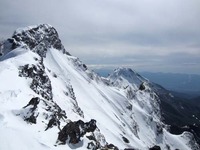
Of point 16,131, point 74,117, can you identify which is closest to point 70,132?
point 16,131

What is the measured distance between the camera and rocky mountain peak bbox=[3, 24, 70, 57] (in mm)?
160975

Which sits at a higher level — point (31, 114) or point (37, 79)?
point (37, 79)

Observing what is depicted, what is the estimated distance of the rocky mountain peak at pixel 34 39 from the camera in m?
161

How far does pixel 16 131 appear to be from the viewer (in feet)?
179

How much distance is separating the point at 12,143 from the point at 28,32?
129962mm

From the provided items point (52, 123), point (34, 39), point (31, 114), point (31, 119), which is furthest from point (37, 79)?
point (34, 39)

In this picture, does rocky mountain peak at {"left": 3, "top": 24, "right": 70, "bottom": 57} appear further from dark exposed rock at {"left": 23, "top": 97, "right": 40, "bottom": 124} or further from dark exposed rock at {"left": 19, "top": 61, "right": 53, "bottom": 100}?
dark exposed rock at {"left": 23, "top": 97, "right": 40, "bottom": 124}

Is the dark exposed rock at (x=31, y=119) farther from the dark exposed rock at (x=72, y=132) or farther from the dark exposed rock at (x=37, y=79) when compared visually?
the dark exposed rock at (x=37, y=79)

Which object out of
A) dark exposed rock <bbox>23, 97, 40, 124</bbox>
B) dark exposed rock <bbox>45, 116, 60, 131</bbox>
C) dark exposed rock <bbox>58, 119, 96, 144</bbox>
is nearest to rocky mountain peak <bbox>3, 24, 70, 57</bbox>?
dark exposed rock <bbox>23, 97, 40, 124</bbox>

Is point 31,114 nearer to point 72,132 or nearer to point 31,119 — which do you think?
point 31,119

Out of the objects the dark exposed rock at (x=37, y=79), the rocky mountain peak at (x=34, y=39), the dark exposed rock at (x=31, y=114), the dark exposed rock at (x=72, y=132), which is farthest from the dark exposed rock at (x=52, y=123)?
the rocky mountain peak at (x=34, y=39)

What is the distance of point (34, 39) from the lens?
6978 inches

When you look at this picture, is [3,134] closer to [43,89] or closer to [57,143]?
[57,143]

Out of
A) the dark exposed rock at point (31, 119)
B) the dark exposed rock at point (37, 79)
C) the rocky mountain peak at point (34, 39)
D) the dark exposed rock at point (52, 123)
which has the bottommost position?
the dark exposed rock at point (52, 123)
